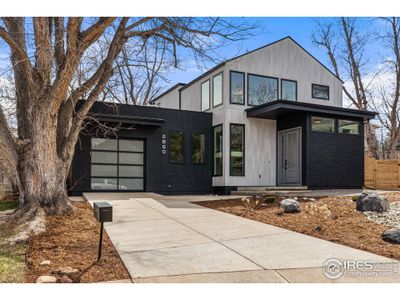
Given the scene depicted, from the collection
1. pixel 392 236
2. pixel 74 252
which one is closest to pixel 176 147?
pixel 74 252

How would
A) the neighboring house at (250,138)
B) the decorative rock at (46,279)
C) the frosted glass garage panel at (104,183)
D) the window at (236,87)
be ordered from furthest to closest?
1. the window at (236,87)
2. the neighboring house at (250,138)
3. the frosted glass garage panel at (104,183)
4. the decorative rock at (46,279)

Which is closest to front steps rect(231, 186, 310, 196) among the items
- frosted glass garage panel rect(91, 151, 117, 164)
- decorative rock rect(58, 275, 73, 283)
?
frosted glass garage panel rect(91, 151, 117, 164)

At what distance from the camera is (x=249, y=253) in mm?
5152

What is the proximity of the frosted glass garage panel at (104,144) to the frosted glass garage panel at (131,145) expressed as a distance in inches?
8.8

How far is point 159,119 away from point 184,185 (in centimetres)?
274

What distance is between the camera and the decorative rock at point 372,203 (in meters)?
7.96

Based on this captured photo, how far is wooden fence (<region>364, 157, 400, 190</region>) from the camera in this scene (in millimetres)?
17281

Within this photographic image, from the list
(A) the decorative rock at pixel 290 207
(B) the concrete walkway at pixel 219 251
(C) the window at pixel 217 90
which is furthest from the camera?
(C) the window at pixel 217 90

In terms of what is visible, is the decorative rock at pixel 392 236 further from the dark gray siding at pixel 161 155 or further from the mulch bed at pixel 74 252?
the dark gray siding at pixel 161 155

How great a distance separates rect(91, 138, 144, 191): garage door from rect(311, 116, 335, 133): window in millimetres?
6412

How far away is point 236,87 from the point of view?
48.5 feet

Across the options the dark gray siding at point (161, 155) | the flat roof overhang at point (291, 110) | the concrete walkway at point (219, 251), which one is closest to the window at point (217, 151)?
the dark gray siding at point (161, 155)

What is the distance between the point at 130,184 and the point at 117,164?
0.89 metres

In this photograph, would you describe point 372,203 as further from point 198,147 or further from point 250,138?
point 198,147
